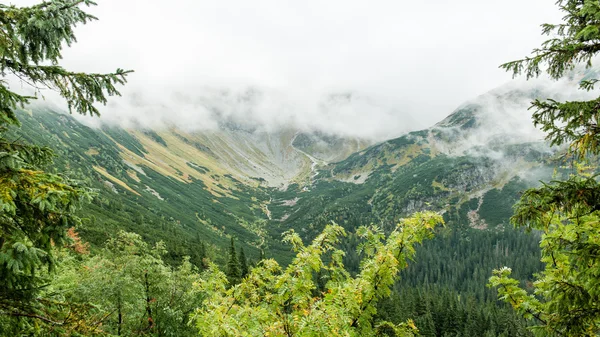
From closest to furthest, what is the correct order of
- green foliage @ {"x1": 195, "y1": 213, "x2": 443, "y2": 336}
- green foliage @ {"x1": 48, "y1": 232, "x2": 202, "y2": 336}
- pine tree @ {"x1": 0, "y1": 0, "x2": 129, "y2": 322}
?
pine tree @ {"x1": 0, "y1": 0, "x2": 129, "y2": 322} < green foliage @ {"x1": 195, "y1": 213, "x2": 443, "y2": 336} < green foliage @ {"x1": 48, "y1": 232, "x2": 202, "y2": 336}

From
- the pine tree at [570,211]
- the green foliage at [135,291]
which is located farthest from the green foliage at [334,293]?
the green foliage at [135,291]

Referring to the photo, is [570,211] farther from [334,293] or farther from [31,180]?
[31,180]

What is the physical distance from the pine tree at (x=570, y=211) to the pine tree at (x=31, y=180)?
8.83 m

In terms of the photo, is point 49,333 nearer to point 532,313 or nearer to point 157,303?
point 532,313

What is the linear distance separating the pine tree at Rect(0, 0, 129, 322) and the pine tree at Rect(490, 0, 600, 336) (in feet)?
29.0

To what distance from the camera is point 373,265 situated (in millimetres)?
6871

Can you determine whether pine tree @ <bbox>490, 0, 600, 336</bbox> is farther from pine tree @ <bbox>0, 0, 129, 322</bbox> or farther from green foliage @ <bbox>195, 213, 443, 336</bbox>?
pine tree @ <bbox>0, 0, 129, 322</bbox>

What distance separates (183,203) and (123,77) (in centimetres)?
20420

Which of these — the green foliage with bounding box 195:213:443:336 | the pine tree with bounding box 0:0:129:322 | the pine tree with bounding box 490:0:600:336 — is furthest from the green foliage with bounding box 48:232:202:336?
the pine tree with bounding box 490:0:600:336

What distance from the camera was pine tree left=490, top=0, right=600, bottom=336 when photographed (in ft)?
20.2

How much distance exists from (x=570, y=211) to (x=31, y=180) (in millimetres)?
9919

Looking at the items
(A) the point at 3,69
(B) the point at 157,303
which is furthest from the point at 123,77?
(B) the point at 157,303

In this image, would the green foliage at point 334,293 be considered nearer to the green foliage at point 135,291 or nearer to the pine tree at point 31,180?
the pine tree at point 31,180

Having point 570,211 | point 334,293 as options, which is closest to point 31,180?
point 334,293
